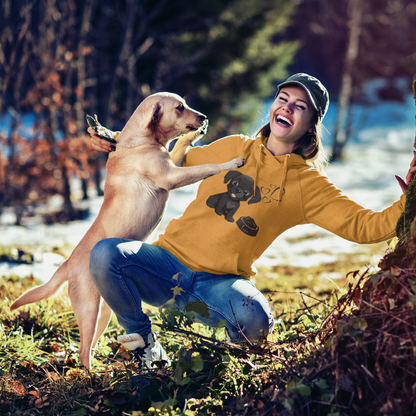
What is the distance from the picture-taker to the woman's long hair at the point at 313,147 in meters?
2.38

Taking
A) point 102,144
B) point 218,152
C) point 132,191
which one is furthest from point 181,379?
point 102,144

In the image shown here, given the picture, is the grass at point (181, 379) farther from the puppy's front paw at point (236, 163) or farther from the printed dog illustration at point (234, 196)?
the puppy's front paw at point (236, 163)

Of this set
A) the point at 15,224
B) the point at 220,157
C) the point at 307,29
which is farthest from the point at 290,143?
the point at 307,29

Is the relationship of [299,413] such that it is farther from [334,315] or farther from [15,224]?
[15,224]

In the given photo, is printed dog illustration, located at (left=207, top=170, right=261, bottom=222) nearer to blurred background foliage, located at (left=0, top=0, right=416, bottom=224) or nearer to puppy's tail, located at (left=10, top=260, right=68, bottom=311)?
puppy's tail, located at (left=10, top=260, right=68, bottom=311)

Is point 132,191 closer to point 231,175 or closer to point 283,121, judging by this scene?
point 231,175

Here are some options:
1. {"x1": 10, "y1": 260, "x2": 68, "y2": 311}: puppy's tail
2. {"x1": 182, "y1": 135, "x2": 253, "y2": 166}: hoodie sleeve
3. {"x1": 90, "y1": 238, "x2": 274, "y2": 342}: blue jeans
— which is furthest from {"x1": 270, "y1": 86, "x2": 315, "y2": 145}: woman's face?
{"x1": 10, "y1": 260, "x2": 68, "y2": 311}: puppy's tail

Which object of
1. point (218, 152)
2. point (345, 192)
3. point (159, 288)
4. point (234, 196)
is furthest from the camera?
point (345, 192)

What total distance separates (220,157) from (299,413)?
5.07ft

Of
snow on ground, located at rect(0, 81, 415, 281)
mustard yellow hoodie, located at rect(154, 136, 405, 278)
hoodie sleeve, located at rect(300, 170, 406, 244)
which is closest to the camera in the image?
hoodie sleeve, located at rect(300, 170, 406, 244)

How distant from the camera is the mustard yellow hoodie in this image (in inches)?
84.4

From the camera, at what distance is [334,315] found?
176 centimetres

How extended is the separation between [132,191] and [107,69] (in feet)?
25.6

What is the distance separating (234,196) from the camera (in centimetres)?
224
